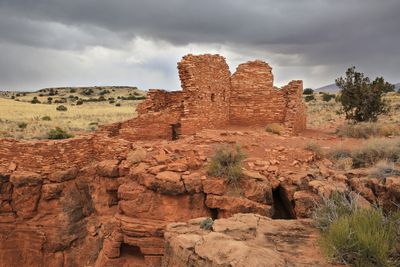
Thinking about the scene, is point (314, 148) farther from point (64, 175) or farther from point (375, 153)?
point (64, 175)

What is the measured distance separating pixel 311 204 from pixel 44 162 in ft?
23.6

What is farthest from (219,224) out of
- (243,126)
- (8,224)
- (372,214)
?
(243,126)

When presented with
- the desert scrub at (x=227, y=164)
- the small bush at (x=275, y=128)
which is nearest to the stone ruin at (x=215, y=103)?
the small bush at (x=275, y=128)

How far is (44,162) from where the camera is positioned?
35.5ft

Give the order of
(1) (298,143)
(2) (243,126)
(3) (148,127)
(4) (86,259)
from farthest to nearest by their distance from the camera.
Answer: (2) (243,126) → (3) (148,127) → (1) (298,143) → (4) (86,259)

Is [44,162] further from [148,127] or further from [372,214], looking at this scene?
[372,214]

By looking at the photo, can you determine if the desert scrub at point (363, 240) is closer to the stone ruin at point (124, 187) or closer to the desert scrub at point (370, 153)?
the stone ruin at point (124, 187)

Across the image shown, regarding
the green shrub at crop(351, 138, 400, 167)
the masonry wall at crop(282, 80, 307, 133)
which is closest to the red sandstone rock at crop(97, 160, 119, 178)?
the green shrub at crop(351, 138, 400, 167)

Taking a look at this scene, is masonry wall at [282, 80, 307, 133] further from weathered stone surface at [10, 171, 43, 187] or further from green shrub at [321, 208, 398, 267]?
green shrub at [321, 208, 398, 267]

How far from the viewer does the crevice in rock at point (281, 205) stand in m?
8.98

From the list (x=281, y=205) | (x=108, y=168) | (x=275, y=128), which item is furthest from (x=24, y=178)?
(x=275, y=128)

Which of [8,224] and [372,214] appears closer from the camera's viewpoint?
[372,214]

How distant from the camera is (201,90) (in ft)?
43.8

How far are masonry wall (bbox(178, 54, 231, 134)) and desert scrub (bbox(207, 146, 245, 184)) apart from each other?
3680 millimetres
